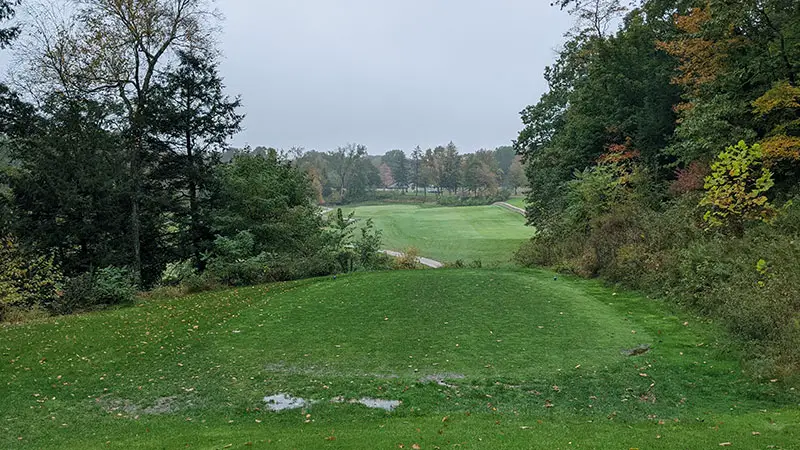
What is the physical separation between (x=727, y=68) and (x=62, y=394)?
56.7 feet

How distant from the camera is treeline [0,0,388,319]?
14.2 meters

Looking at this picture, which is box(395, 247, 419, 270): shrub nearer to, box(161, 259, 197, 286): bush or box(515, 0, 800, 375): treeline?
box(515, 0, 800, 375): treeline

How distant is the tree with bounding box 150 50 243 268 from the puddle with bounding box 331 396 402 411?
1463 cm

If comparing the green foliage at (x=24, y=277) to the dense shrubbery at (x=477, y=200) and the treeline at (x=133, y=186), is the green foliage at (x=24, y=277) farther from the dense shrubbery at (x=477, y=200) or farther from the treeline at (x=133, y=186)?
the dense shrubbery at (x=477, y=200)

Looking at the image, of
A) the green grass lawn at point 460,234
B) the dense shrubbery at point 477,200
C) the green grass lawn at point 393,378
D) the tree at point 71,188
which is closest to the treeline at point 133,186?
the tree at point 71,188

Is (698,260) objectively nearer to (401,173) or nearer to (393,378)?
(393,378)

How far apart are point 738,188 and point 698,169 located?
3.37 metres

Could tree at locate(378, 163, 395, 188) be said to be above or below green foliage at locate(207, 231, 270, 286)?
above

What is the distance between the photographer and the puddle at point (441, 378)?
7.15 meters

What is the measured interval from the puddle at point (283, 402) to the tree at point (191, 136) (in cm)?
1403

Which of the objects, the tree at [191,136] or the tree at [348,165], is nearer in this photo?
the tree at [191,136]

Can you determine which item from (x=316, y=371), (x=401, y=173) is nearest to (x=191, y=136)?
(x=316, y=371)

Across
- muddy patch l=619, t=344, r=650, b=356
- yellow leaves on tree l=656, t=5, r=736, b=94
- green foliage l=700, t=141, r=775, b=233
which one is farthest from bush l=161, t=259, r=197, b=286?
yellow leaves on tree l=656, t=5, r=736, b=94

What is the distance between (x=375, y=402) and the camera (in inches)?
258
